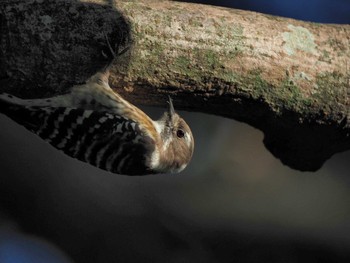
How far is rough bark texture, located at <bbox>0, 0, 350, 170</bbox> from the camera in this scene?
102 inches

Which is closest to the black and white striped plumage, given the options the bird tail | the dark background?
the bird tail

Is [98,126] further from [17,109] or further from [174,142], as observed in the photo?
[174,142]

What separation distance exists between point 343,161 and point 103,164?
2.60m

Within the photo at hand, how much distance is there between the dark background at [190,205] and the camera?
15.4ft

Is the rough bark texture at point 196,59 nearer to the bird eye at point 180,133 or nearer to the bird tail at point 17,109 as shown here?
the bird tail at point 17,109

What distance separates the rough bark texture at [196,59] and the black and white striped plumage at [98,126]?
81 mm

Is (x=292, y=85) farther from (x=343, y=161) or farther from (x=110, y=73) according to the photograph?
(x=343, y=161)

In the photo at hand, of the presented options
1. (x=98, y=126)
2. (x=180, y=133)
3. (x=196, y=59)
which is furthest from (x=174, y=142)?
(x=196, y=59)

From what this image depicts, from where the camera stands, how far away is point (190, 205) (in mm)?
4992

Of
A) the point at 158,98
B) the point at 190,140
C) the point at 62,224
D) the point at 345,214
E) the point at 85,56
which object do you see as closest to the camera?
the point at 85,56

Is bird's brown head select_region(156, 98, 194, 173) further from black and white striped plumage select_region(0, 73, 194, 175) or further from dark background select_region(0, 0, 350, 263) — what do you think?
dark background select_region(0, 0, 350, 263)

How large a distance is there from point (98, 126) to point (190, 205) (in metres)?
2.20

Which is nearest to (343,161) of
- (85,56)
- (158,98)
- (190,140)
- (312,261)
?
(312,261)

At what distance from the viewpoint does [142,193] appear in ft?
16.0
